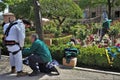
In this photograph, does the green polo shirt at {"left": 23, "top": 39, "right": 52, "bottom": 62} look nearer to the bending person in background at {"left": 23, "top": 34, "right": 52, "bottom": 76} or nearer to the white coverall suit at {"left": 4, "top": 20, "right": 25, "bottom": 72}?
the bending person in background at {"left": 23, "top": 34, "right": 52, "bottom": 76}

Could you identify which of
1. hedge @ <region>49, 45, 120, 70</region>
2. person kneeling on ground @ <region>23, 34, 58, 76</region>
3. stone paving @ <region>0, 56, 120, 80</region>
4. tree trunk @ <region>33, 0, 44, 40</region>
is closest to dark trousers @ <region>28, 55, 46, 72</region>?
person kneeling on ground @ <region>23, 34, 58, 76</region>

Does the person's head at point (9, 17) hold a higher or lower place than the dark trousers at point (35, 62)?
higher

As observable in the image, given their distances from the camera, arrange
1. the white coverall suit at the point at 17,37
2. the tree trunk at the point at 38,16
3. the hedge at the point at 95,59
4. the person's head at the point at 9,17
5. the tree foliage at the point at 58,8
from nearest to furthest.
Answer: the white coverall suit at the point at 17,37 < the person's head at the point at 9,17 < the hedge at the point at 95,59 < the tree trunk at the point at 38,16 < the tree foliage at the point at 58,8

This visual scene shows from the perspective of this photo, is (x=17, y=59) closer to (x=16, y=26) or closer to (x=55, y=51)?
(x=16, y=26)

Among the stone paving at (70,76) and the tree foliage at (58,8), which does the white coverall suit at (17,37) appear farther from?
the tree foliage at (58,8)

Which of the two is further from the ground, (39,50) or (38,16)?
(38,16)

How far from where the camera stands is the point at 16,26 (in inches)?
360

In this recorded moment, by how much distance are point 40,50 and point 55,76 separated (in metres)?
0.81

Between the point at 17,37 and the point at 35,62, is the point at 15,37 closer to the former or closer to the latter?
the point at 17,37

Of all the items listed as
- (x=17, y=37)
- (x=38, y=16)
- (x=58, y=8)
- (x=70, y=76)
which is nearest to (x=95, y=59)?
(x=70, y=76)

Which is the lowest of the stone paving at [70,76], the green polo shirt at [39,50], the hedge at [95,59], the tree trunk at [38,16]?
the stone paving at [70,76]

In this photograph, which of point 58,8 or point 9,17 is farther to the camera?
point 58,8

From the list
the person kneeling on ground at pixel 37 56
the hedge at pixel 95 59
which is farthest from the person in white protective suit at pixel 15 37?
the hedge at pixel 95 59

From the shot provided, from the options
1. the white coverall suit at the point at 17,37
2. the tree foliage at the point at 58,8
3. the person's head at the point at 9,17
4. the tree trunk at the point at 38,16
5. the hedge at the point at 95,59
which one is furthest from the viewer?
the tree foliage at the point at 58,8
